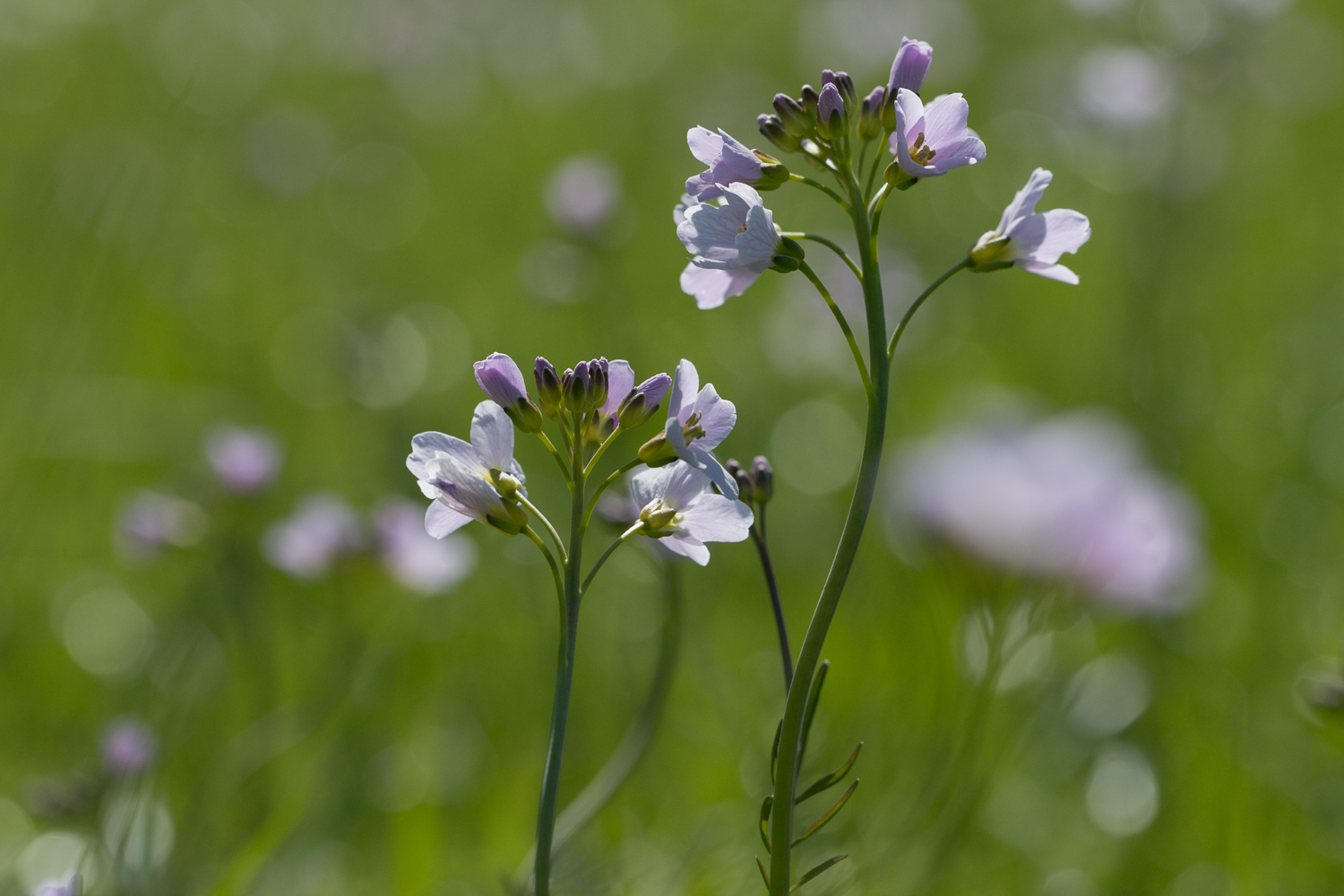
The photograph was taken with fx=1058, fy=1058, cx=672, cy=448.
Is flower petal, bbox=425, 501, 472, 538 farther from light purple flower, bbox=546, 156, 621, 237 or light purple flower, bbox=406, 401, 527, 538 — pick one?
light purple flower, bbox=546, 156, 621, 237

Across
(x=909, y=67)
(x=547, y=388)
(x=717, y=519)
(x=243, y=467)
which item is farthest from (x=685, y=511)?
(x=243, y=467)

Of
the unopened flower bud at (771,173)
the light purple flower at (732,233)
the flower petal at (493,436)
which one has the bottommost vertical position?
the flower petal at (493,436)

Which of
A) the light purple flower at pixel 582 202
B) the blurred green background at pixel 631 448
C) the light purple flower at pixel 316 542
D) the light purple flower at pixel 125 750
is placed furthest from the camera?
the light purple flower at pixel 582 202

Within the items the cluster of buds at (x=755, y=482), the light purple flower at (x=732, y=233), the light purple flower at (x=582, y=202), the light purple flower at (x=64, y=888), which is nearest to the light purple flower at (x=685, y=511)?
the cluster of buds at (x=755, y=482)

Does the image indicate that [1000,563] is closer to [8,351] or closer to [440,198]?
[8,351]

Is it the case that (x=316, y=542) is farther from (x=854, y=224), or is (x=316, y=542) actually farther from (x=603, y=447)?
(x=854, y=224)

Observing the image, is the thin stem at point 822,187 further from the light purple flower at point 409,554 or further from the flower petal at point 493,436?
the light purple flower at point 409,554

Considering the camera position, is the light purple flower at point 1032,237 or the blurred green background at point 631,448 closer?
the light purple flower at point 1032,237
